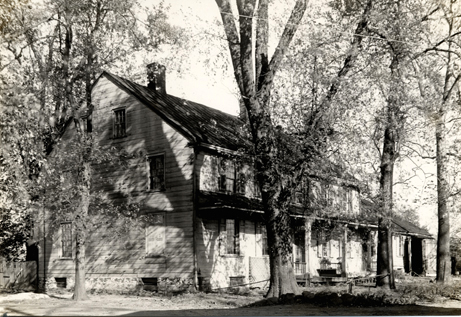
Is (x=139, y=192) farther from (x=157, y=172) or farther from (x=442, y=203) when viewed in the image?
(x=442, y=203)

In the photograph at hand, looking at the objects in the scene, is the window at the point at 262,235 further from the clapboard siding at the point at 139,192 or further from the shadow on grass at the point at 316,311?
the shadow on grass at the point at 316,311

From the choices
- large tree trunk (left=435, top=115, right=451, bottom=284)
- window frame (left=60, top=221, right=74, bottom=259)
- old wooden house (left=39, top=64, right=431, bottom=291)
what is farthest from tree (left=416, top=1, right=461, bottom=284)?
window frame (left=60, top=221, right=74, bottom=259)

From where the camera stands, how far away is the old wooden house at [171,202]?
20.2m

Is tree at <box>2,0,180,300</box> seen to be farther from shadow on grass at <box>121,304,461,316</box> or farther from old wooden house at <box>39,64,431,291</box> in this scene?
shadow on grass at <box>121,304,461,316</box>

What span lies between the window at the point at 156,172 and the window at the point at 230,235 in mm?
2903

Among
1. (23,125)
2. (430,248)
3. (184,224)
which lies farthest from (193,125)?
(430,248)

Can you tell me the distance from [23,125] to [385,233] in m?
14.0

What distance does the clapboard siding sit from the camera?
20250 millimetres

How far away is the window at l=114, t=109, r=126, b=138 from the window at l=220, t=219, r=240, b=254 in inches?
227

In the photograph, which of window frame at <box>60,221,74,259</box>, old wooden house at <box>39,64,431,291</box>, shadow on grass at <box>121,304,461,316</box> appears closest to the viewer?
shadow on grass at <box>121,304,461,316</box>

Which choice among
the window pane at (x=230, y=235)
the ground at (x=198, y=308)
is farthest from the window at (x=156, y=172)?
the ground at (x=198, y=308)

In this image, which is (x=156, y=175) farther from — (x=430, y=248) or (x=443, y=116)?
(x=430, y=248)

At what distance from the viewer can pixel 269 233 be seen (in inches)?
609

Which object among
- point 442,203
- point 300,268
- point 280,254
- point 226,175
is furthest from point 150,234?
point 442,203
